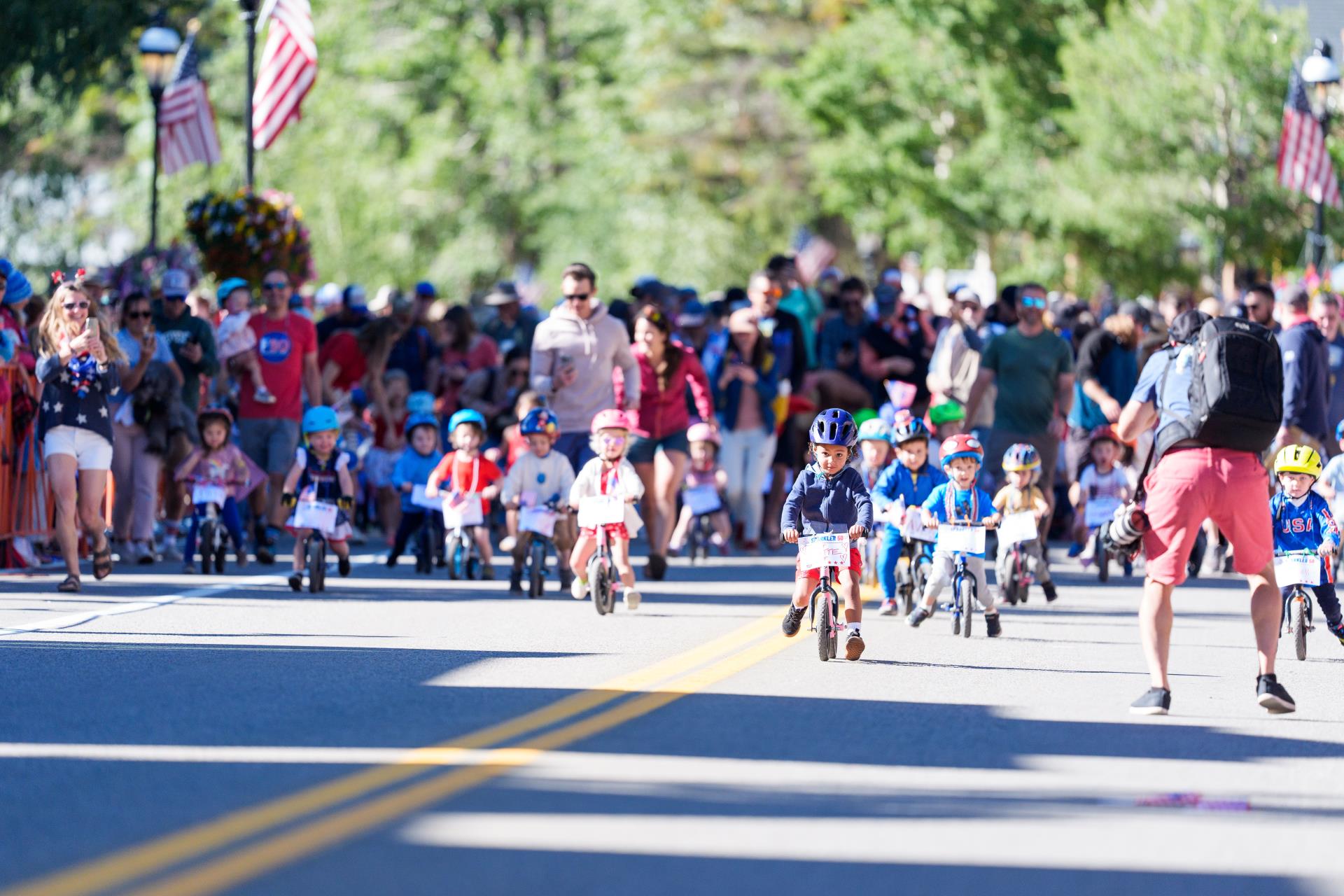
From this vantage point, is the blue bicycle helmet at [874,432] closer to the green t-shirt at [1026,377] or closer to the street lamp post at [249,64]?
the green t-shirt at [1026,377]

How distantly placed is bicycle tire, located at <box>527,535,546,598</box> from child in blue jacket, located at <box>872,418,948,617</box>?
Answer: 2324 mm

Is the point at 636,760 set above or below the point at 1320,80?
below

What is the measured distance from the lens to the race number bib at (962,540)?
1390 centimetres

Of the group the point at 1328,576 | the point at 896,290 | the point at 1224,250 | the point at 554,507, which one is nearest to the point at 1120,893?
the point at 1328,576

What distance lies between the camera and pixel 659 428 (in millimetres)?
17703

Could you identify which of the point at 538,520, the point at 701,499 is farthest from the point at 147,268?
the point at 538,520

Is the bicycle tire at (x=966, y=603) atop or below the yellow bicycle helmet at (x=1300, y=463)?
below

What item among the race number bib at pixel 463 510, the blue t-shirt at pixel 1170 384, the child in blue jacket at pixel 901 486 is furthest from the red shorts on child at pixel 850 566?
the race number bib at pixel 463 510

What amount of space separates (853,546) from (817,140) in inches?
1814

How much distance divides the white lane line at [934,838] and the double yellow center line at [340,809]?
11.5 inches

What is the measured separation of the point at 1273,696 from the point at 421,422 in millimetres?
10020

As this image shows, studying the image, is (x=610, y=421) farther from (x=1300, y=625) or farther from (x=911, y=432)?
(x=1300, y=625)

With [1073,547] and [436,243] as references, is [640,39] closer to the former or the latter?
[436,243]

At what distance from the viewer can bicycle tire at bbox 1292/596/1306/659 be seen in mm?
13078
